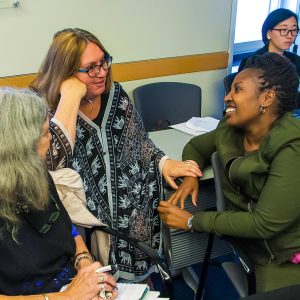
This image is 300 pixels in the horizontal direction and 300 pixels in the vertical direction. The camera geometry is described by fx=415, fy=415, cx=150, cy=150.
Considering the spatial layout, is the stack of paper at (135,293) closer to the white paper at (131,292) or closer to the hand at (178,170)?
the white paper at (131,292)

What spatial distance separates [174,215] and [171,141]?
0.68 meters

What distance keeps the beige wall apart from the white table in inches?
27.8

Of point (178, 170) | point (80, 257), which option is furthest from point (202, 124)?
point (80, 257)

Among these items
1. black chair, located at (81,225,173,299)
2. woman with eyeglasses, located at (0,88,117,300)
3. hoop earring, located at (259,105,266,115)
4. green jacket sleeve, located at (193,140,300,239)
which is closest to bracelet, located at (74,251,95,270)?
woman with eyeglasses, located at (0,88,117,300)

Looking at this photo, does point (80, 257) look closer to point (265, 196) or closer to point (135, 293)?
point (135, 293)

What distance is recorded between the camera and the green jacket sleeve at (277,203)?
143 centimetres

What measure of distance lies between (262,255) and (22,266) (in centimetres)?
88

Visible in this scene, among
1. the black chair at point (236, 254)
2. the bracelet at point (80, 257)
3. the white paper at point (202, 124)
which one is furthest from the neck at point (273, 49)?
the bracelet at point (80, 257)

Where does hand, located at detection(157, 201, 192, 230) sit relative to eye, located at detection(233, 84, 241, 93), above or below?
below

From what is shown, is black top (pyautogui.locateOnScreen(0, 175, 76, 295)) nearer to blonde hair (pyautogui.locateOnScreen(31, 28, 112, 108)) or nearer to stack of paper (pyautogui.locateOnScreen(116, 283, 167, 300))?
stack of paper (pyautogui.locateOnScreen(116, 283, 167, 300))

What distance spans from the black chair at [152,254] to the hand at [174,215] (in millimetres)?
167

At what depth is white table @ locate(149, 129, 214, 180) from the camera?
7.09 ft

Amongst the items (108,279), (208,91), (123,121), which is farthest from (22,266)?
(208,91)

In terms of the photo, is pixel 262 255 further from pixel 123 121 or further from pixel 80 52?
pixel 80 52
